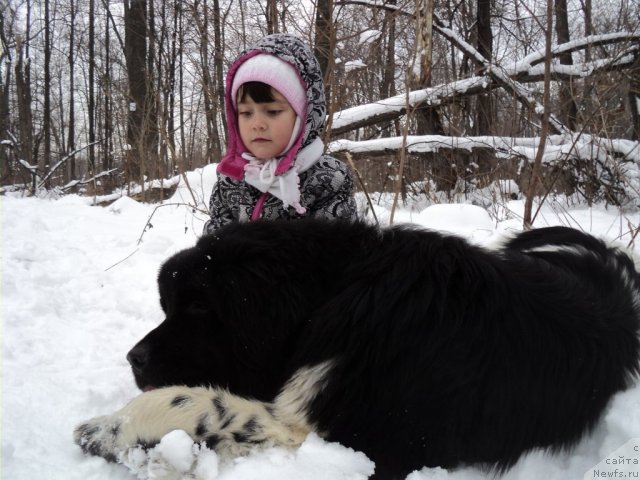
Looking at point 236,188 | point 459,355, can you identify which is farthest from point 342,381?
point 236,188

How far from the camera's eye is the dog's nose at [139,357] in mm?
1595

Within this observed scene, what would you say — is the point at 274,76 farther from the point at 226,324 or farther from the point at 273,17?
the point at 273,17

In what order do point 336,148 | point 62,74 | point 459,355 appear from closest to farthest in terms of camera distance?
point 459,355
point 336,148
point 62,74

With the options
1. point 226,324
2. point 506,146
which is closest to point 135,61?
point 506,146

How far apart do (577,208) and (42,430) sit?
628 centimetres

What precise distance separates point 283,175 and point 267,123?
0.32 m

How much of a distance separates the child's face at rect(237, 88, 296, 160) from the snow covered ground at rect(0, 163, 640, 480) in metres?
1.28

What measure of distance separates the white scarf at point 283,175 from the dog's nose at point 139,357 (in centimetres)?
137

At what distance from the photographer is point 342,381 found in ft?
4.37

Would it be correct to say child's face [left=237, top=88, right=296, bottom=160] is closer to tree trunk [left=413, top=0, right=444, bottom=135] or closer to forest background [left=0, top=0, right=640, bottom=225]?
forest background [left=0, top=0, right=640, bottom=225]

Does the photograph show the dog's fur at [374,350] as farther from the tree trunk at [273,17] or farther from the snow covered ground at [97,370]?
the tree trunk at [273,17]

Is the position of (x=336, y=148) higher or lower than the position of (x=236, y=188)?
higher

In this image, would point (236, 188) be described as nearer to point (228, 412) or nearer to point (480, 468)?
point (228, 412)

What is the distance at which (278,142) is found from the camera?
279 centimetres
